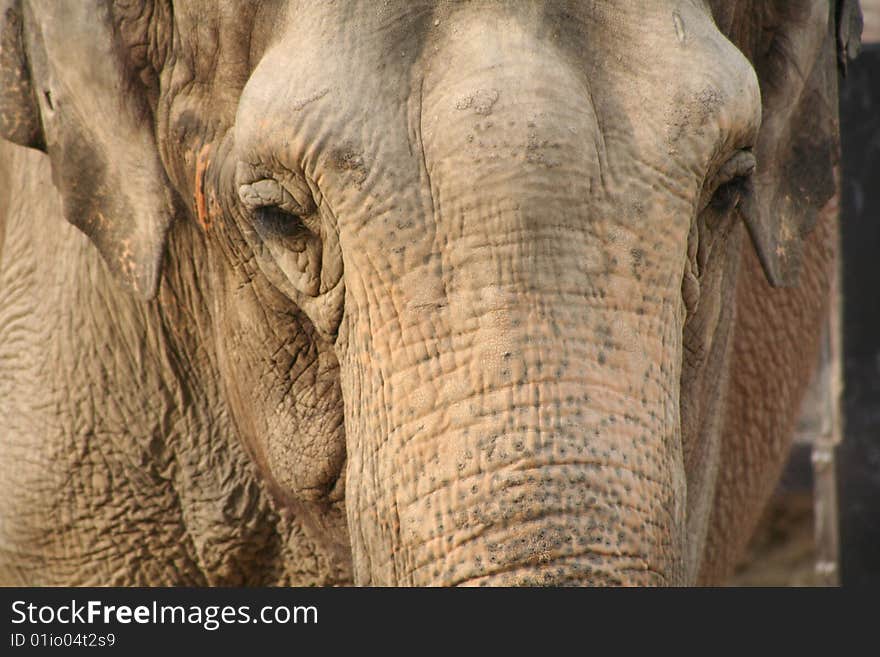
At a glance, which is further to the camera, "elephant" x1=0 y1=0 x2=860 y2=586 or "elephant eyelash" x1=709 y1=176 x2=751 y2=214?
"elephant eyelash" x1=709 y1=176 x2=751 y2=214

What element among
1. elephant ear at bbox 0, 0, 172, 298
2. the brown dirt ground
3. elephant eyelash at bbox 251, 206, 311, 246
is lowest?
elephant eyelash at bbox 251, 206, 311, 246

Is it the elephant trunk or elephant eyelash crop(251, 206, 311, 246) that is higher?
elephant eyelash crop(251, 206, 311, 246)

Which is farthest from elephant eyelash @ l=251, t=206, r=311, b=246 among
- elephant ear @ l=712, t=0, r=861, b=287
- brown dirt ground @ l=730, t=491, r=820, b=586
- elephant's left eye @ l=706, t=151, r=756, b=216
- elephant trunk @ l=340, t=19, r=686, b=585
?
brown dirt ground @ l=730, t=491, r=820, b=586

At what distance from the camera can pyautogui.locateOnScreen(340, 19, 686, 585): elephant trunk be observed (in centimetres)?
188

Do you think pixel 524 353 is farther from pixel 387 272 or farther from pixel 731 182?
pixel 731 182

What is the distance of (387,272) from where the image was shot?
2.01m

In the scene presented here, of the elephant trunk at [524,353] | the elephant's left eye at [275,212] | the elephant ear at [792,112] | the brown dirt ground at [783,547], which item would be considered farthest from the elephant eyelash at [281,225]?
the brown dirt ground at [783,547]

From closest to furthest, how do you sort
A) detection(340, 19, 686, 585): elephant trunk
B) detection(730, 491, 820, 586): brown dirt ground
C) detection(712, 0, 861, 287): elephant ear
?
detection(340, 19, 686, 585): elephant trunk → detection(712, 0, 861, 287): elephant ear → detection(730, 491, 820, 586): brown dirt ground

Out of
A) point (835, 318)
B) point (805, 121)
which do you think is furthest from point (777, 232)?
point (835, 318)

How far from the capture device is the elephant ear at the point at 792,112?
2.48 meters

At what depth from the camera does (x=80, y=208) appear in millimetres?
2449

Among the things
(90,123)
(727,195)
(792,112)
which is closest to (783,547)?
(792,112)

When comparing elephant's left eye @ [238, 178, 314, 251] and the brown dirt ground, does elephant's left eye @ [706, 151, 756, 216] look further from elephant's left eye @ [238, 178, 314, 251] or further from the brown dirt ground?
the brown dirt ground

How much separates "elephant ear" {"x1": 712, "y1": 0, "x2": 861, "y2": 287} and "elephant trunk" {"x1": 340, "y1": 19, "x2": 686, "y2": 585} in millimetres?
504
